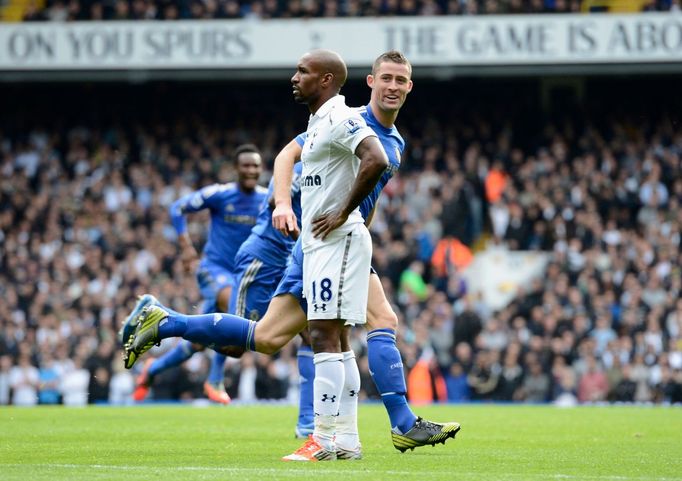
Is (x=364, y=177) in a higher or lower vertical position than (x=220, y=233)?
lower

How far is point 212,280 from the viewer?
13070 mm

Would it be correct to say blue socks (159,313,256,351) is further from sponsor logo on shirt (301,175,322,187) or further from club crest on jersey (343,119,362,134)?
club crest on jersey (343,119,362,134)

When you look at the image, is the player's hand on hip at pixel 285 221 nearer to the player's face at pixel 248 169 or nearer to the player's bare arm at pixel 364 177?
the player's bare arm at pixel 364 177

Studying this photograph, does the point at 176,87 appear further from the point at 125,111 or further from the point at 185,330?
the point at 185,330

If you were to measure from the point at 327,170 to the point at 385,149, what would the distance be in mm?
708

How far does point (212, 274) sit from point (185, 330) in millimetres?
5349

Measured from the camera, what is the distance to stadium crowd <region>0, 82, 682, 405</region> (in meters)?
20.6

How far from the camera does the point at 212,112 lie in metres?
28.9

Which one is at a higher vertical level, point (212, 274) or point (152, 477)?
point (212, 274)

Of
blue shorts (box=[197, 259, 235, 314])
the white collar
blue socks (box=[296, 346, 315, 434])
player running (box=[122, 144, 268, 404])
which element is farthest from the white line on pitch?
blue shorts (box=[197, 259, 235, 314])

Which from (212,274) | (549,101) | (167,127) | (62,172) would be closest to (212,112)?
(167,127)

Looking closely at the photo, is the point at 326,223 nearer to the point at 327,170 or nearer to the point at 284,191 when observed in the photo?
the point at 327,170

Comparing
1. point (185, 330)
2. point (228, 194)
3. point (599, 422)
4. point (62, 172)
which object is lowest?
point (599, 422)

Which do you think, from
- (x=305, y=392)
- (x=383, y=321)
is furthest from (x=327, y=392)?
(x=305, y=392)
